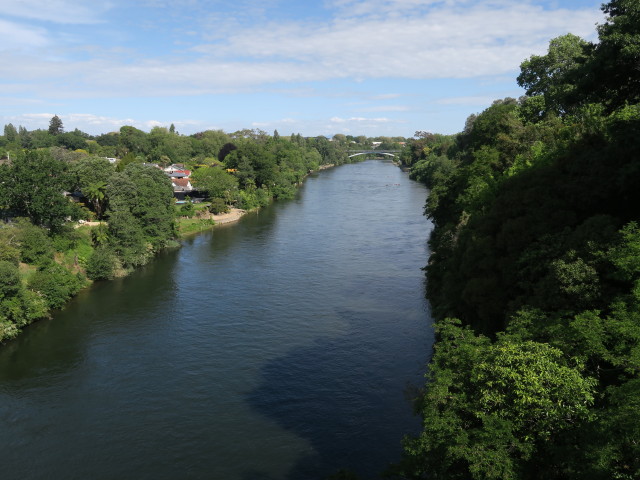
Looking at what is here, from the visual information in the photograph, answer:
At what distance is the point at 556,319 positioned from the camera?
13.9 metres

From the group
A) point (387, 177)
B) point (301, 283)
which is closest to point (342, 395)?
point (301, 283)

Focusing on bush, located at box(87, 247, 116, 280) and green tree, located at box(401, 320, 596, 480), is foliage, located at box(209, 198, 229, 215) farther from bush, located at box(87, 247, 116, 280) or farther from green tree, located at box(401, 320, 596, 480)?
green tree, located at box(401, 320, 596, 480)

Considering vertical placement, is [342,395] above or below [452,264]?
below

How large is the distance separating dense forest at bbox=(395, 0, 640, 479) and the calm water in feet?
18.8

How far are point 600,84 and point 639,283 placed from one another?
967cm

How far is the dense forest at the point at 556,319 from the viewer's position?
10.5 m

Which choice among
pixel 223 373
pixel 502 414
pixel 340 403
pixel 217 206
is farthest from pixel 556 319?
pixel 217 206

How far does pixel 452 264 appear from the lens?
25.9 meters

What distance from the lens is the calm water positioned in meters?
19.4

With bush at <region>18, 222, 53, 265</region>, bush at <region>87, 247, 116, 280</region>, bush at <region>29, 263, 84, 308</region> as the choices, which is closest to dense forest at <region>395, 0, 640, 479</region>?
bush at <region>29, 263, 84, 308</region>

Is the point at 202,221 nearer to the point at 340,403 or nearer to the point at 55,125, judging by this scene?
the point at 340,403

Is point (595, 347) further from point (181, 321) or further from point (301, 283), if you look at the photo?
point (301, 283)

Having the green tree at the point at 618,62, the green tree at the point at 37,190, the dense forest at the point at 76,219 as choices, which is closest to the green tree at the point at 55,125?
the dense forest at the point at 76,219

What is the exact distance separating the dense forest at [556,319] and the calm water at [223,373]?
18.8 feet
